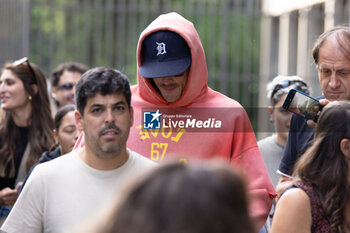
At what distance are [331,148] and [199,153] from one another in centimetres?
69

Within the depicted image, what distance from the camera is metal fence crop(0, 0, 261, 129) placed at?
10547 millimetres

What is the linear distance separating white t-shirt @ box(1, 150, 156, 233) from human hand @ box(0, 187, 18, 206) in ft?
6.90

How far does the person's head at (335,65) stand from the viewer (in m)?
3.83

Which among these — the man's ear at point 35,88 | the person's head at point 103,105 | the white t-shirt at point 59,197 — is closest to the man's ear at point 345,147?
the white t-shirt at point 59,197

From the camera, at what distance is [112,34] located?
10.7 m

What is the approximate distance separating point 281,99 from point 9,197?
80.1 inches

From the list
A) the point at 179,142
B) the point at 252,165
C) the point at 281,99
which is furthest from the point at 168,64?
the point at 281,99

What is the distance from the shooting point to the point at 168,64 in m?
3.69

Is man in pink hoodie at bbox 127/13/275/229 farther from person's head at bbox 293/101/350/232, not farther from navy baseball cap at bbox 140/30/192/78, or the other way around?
person's head at bbox 293/101/350/232

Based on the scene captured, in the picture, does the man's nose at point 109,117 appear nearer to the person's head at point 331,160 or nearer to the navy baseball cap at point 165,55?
the navy baseball cap at point 165,55

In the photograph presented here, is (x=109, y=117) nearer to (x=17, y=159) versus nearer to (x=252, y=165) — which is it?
(x=252, y=165)

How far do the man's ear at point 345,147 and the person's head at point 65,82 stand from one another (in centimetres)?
385

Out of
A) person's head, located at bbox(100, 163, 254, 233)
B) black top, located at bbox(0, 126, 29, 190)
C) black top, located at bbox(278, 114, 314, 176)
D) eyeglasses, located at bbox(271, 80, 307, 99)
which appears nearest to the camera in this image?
person's head, located at bbox(100, 163, 254, 233)

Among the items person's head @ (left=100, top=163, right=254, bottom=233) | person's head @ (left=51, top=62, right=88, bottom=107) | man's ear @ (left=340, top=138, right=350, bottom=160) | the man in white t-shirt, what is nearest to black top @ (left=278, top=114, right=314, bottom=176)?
man's ear @ (left=340, top=138, right=350, bottom=160)
